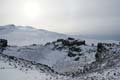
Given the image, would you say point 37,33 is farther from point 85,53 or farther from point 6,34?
point 85,53

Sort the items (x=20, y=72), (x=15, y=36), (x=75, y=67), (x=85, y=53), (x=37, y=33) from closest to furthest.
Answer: (x=20, y=72) → (x=75, y=67) → (x=85, y=53) → (x=15, y=36) → (x=37, y=33)

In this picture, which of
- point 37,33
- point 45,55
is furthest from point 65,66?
point 37,33

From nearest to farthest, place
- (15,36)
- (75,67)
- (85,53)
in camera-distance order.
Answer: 1. (75,67)
2. (85,53)
3. (15,36)

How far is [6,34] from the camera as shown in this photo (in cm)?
8469

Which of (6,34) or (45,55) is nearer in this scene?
(45,55)

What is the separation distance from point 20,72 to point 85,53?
23.9 metres

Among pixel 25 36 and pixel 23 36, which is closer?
pixel 23 36

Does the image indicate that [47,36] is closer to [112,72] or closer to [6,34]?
[6,34]

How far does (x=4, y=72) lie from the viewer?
18.5 meters

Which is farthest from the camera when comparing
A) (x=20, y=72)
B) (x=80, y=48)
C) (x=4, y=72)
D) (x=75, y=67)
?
(x=80, y=48)

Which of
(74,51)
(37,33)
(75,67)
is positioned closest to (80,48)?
(74,51)

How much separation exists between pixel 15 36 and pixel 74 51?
42.4 meters

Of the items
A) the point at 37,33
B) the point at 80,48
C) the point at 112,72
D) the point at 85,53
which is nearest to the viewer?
the point at 112,72

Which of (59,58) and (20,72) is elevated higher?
(20,72)
